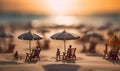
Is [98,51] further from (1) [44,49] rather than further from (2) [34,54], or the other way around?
(2) [34,54]

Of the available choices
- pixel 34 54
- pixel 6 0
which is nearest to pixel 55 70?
pixel 34 54

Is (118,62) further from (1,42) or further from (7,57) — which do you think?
(1,42)

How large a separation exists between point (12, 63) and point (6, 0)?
11047 centimetres

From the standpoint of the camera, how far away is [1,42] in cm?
2467

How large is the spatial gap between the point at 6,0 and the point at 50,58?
354 feet

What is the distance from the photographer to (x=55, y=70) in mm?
14531

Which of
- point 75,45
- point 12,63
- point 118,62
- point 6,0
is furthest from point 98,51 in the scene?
point 6,0

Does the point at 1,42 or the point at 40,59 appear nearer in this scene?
the point at 40,59

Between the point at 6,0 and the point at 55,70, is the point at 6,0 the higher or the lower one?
the higher one

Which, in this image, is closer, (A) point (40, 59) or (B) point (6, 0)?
Answer: (A) point (40, 59)

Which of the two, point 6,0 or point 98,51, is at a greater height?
point 6,0

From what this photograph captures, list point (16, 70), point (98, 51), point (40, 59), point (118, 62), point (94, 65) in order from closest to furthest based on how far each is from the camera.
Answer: point (16, 70), point (94, 65), point (118, 62), point (40, 59), point (98, 51)

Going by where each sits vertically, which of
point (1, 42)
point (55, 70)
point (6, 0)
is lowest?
point (55, 70)

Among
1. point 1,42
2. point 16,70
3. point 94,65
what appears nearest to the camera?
point 16,70
